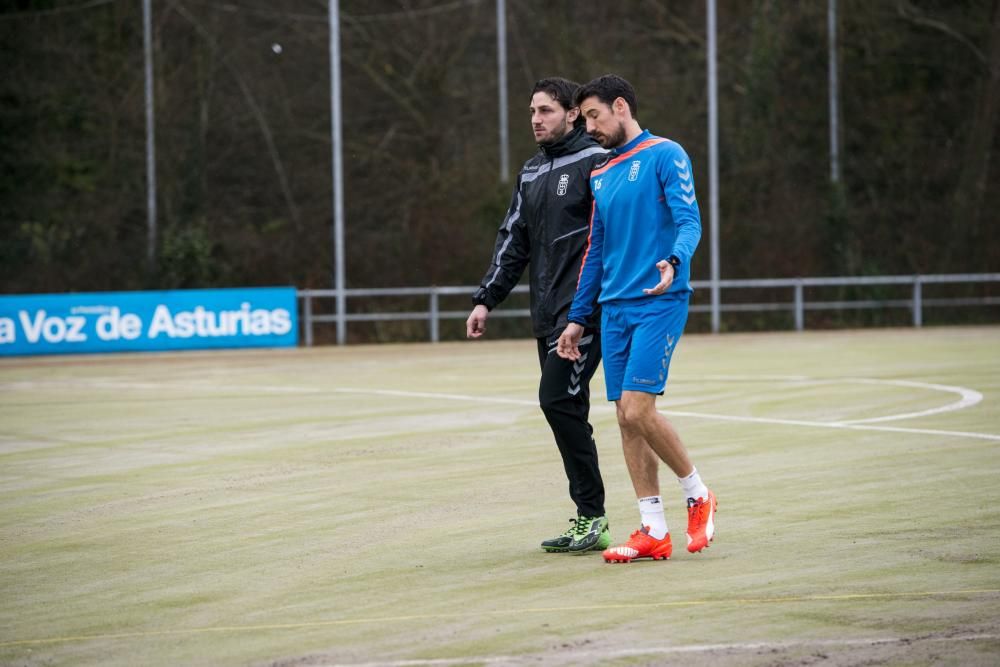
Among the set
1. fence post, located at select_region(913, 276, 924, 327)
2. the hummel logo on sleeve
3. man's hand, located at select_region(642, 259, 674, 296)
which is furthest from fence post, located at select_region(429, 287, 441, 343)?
man's hand, located at select_region(642, 259, 674, 296)

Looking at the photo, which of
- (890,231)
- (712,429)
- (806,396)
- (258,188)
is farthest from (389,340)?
(712,429)

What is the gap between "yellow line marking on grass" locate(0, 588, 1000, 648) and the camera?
573cm

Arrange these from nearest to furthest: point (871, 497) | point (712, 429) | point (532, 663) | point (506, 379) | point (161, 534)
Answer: point (532, 663) < point (161, 534) < point (871, 497) < point (712, 429) < point (506, 379)

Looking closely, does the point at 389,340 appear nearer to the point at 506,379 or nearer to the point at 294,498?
the point at 506,379

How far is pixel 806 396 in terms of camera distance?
51.3ft

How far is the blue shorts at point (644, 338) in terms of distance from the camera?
696 centimetres

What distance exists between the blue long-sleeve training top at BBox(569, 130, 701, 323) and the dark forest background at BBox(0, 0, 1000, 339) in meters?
24.8

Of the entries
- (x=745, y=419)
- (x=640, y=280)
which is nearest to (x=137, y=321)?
(x=745, y=419)

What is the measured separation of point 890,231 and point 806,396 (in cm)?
2183

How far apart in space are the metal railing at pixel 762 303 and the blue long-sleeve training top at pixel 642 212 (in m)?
22.9

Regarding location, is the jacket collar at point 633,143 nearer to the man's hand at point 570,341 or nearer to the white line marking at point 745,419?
the man's hand at point 570,341

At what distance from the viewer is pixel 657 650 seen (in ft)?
17.3

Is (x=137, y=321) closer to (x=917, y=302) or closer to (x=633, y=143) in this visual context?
(x=917, y=302)

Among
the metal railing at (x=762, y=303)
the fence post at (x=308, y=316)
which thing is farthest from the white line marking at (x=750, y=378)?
the metal railing at (x=762, y=303)
